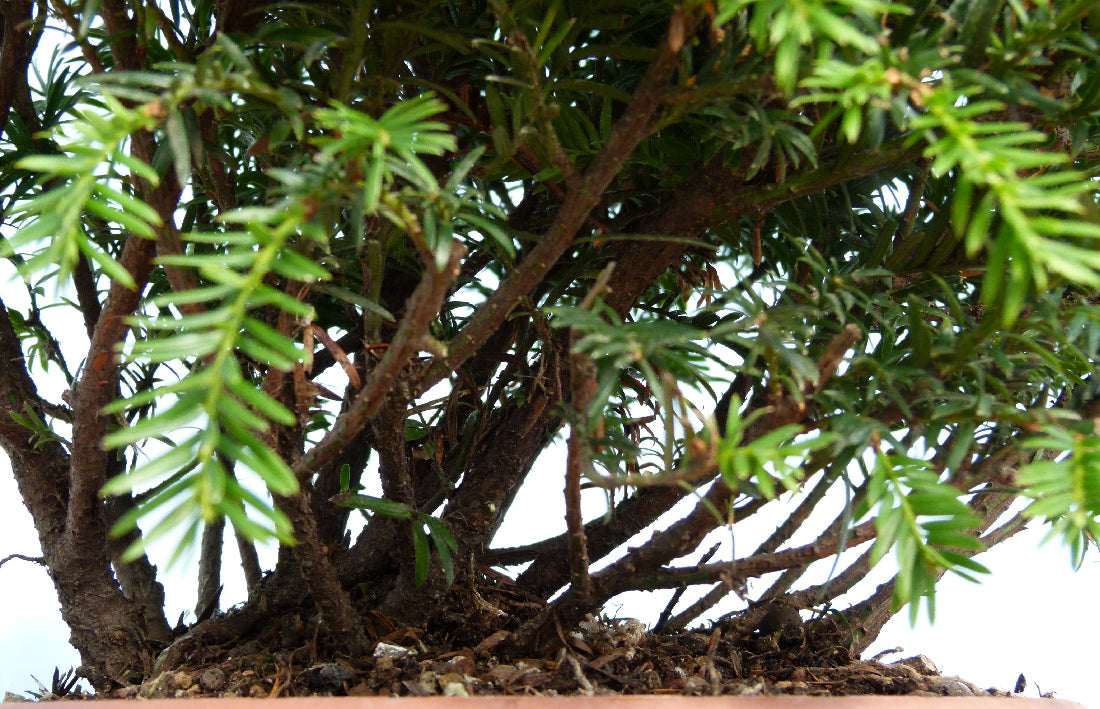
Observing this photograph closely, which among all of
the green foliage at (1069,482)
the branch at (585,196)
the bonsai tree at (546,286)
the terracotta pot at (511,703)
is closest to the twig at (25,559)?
the bonsai tree at (546,286)

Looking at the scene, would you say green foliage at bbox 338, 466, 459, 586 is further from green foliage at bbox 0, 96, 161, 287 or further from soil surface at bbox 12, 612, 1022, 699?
green foliage at bbox 0, 96, 161, 287

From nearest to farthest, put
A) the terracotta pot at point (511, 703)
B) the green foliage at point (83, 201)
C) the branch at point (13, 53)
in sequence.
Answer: the green foliage at point (83, 201)
the terracotta pot at point (511, 703)
the branch at point (13, 53)

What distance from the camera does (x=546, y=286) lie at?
2.22ft

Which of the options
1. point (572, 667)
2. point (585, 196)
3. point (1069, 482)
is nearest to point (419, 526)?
point (572, 667)

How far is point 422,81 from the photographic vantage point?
1.64 feet

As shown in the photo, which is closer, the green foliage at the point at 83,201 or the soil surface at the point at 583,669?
the green foliage at the point at 83,201

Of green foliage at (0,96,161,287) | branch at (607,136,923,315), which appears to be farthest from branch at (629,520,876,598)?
green foliage at (0,96,161,287)

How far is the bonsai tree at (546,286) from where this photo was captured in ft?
1.03

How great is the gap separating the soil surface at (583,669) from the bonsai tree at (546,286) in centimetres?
2

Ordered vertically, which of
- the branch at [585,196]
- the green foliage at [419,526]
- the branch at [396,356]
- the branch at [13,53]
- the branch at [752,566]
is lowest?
the branch at [752,566]

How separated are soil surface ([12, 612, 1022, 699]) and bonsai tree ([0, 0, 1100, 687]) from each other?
0.02 metres

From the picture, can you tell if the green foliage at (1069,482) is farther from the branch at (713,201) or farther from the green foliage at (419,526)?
the green foliage at (419,526)

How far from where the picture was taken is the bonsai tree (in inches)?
12.3

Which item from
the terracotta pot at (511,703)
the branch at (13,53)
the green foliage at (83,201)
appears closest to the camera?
the green foliage at (83,201)
